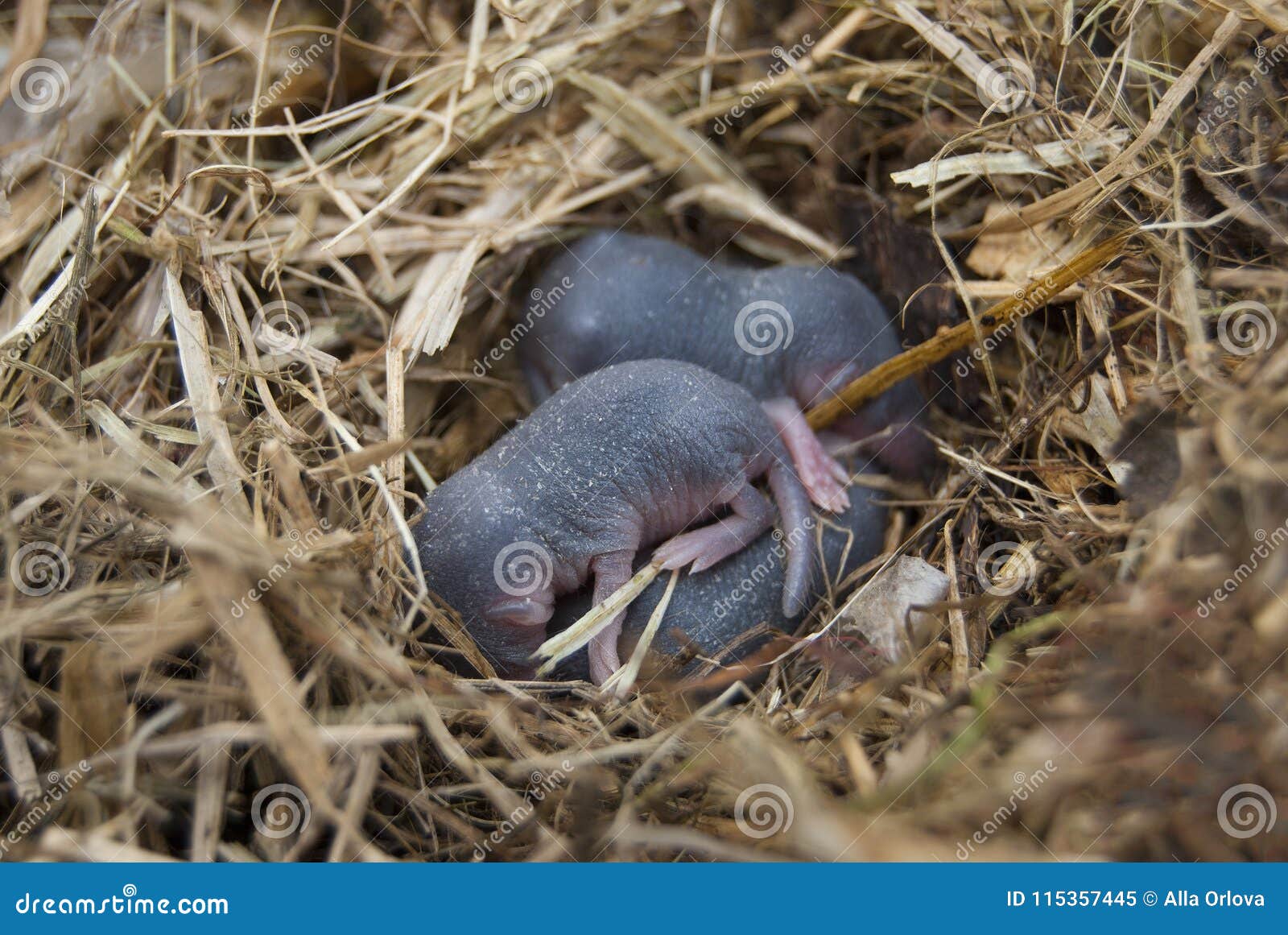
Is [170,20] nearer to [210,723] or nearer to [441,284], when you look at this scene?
[441,284]

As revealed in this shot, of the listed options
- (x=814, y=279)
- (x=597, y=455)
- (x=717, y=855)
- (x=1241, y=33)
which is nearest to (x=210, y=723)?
(x=717, y=855)
